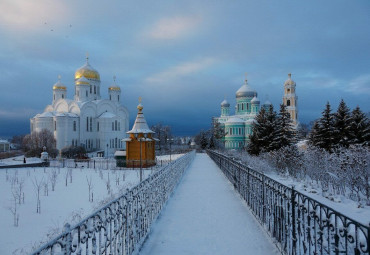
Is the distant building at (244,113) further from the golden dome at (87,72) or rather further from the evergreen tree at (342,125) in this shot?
the evergreen tree at (342,125)

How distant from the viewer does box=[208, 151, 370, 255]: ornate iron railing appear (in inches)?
89.4

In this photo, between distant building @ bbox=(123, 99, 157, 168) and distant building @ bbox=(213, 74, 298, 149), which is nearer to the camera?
distant building @ bbox=(123, 99, 157, 168)

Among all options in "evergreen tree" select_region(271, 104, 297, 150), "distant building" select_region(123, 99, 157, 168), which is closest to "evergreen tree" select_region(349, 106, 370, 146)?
"evergreen tree" select_region(271, 104, 297, 150)

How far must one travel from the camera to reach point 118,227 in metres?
3.51

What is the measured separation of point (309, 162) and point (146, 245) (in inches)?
459

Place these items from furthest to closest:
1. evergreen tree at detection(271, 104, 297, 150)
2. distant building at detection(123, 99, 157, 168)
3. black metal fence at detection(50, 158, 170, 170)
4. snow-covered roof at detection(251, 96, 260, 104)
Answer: snow-covered roof at detection(251, 96, 260, 104), evergreen tree at detection(271, 104, 297, 150), distant building at detection(123, 99, 157, 168), black metal fence at detection(50, 158, 170, 170)

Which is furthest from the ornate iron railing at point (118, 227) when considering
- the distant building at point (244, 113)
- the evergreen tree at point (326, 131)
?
the distant building at point (244, 113)

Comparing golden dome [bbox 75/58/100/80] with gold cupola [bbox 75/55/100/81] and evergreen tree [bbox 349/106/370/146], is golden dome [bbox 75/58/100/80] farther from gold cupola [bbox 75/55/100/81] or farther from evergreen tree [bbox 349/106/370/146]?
evergreen tree [bbox 349/106/370/146]

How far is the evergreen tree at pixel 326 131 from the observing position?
969 inches

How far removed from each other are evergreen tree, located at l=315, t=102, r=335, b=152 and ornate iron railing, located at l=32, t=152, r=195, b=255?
22.7m

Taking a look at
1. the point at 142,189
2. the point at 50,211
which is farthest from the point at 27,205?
the point at 142,189

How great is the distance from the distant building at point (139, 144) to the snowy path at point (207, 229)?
616 inches

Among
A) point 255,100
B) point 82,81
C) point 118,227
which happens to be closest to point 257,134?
point 118,227

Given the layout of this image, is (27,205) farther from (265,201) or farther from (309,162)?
(309,162)
